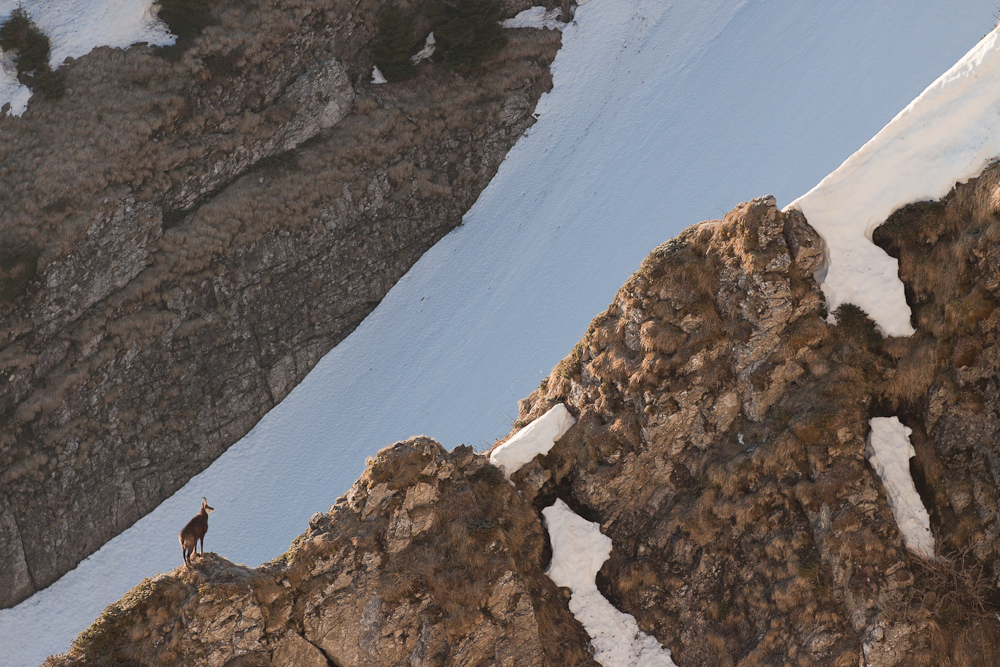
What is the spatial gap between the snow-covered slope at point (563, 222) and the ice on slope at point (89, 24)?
13516 millimetres

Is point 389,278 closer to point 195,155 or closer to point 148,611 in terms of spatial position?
point 195,155

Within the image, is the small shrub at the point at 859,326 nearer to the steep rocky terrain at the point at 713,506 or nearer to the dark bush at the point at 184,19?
the steep rocky terrain at the point at 713,506

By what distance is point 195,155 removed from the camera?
91.7 feet

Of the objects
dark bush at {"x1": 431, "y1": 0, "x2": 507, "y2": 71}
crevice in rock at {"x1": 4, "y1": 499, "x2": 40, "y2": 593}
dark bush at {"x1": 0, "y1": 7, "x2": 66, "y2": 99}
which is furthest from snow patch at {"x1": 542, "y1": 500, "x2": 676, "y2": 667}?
dark bush at {"x1": 0, "y1": 7, "x2": 66, "y2": 99}

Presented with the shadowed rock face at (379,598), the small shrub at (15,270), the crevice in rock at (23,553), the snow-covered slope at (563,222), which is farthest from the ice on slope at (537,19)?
the crevice in rock at (23,553)

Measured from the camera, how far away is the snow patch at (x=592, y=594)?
45.9ft

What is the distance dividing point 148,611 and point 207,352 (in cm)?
1485

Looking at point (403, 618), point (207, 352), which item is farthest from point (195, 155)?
point (403, 618)

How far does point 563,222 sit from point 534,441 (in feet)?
45.9

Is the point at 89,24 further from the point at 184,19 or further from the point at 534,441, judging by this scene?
the point at 534,441

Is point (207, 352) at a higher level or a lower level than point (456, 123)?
lower

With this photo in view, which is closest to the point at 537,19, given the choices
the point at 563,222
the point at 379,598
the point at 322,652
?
the point at 563,222

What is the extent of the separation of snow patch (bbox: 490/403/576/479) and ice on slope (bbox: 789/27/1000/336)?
5478 mm

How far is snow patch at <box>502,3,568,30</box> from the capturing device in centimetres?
3119
